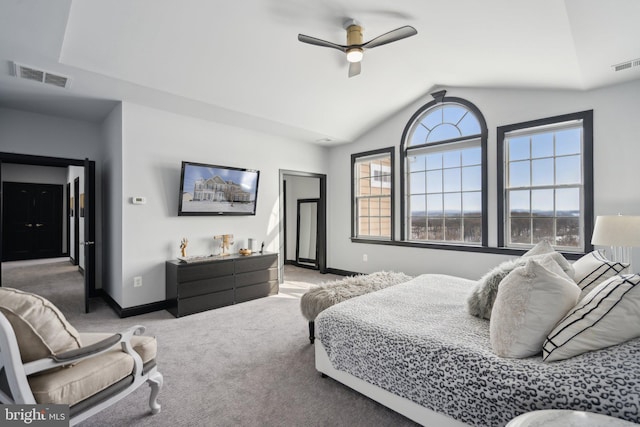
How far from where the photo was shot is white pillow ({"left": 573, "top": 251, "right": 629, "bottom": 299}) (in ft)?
5.81

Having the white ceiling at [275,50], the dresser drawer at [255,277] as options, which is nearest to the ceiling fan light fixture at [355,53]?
the white ceiling at [275,50]

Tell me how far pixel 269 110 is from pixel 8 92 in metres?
3.02

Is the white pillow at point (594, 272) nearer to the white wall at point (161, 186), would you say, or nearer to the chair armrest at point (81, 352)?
the chair armrest at point (81, 352)

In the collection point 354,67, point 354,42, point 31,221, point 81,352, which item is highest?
point 354,42

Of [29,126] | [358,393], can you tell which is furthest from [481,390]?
[29,126]

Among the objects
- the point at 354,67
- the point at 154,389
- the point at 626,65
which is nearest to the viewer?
the point at 154,389

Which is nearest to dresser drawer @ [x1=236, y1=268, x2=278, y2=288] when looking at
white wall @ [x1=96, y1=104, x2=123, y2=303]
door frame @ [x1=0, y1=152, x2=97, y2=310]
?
white wall @ [x1=96, y1=104, x2=123, y2=303]

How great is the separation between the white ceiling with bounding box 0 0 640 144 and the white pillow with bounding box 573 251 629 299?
185 cm

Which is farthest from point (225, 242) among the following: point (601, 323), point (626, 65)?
point (626, 65)

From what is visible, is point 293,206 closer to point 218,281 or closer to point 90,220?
point 218,281

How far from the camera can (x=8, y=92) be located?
3500 millimetres

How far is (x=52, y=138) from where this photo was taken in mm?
4375

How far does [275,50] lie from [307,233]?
177 inches

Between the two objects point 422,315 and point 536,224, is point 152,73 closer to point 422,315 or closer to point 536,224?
point 422,315
